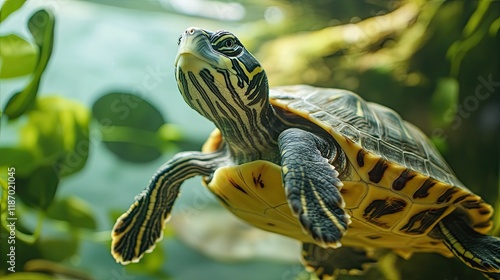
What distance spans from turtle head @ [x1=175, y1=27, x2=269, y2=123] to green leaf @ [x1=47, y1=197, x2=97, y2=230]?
1493 millimetres

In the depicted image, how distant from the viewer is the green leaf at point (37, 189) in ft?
6.93

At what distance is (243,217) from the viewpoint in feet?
5.90

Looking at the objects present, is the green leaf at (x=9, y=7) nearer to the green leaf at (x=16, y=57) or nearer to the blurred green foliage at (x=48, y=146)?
the blurred green foliage at (x=48, y=146)

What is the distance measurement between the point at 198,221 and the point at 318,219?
2473 mm

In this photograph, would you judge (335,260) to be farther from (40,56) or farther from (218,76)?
(40,56)

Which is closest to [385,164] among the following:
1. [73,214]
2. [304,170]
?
[304,170]

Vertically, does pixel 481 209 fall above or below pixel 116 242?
above

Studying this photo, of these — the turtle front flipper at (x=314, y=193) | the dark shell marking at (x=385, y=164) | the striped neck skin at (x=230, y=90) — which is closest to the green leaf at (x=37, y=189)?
the striped neck skin at (x=230, y=90)

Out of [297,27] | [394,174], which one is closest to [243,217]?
[394,174]

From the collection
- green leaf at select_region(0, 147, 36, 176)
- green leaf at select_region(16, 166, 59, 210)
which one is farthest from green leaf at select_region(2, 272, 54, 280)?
green leaf at select_region(0, 147, 36, 176)

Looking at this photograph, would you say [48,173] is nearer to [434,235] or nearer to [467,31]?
[434,235]

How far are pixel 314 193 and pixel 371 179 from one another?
1.32 feet

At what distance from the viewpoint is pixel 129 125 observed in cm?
266

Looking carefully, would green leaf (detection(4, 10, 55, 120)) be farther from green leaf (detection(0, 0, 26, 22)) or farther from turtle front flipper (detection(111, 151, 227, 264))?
turtle front flipper (detection(111, 151, 227, 264))
